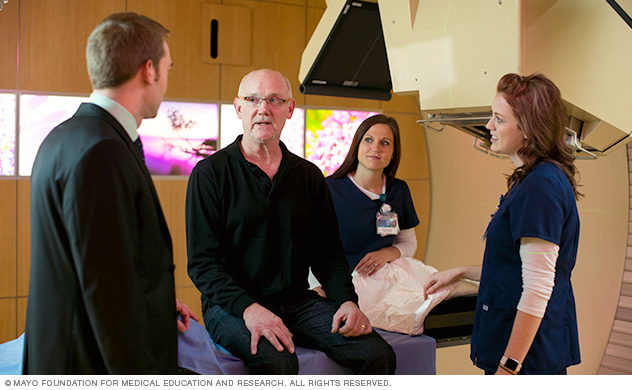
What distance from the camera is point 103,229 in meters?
0.86

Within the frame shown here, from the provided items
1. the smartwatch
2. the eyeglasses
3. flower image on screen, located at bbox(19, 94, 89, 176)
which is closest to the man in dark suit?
the eyeglasses

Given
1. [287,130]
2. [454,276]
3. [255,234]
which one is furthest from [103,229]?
[287,130]

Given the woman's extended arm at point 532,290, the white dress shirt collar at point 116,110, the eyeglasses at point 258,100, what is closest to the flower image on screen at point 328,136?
the eyeglasses at point 258,100

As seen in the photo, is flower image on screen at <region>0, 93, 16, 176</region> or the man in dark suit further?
flower image on screen at <region>0, 93, 16, 176</region>

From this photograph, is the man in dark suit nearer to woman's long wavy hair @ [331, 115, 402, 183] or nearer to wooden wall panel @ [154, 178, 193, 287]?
woman's long wavy hair @ [331, 115, 402, 183]

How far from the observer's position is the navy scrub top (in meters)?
1.16

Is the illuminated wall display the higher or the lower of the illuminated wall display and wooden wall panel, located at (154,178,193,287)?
the higher

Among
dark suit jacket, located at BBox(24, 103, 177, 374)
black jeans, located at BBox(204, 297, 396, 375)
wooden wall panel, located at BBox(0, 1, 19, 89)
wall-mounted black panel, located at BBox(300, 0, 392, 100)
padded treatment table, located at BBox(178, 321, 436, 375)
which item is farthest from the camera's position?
wooden wall panel, located at BBox(0, 1, 19, 89)

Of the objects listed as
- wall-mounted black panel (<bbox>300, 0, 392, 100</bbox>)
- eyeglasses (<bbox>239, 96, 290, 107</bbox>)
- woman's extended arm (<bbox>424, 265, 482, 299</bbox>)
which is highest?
wall-mounted black panel (<bbox>300, 0, 392, 100</bbox>)

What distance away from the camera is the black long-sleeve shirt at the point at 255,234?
1.49 metres

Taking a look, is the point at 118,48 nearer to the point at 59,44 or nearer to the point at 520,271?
the point at 520,271

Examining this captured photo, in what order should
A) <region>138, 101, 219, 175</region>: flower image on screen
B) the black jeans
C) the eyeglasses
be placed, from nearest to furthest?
the black jeans, the eyeglasses, <region>138, 101, 219, 175</region>: flower image on screen

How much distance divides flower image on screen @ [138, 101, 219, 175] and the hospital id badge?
3.70ft
